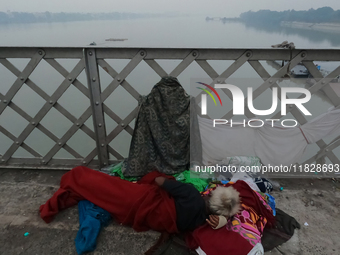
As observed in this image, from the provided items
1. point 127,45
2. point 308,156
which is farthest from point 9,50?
point 308,156

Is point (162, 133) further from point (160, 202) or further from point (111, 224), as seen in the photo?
point (111, 224)

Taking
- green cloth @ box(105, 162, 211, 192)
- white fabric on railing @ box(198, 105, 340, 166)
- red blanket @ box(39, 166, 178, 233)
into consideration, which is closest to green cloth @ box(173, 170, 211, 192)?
green cloth @ box(105, 162, 211, 192)

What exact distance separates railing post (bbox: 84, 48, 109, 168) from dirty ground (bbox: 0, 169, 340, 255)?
47 cm

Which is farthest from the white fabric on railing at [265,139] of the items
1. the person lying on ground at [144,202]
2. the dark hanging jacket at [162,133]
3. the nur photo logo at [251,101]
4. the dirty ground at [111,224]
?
the person lying on ground at [144,202]

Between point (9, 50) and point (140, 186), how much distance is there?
56.5 inches

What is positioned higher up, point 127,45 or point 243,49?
point 243,49

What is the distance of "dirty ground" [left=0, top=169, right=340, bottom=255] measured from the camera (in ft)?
4.76

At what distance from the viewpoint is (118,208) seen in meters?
1.57

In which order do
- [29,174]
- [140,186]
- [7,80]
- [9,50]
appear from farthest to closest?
[7,80] → [29,174] → [9,50] → [140,186]

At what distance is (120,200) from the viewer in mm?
1570

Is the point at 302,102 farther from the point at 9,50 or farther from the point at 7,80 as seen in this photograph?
the point at 7,80

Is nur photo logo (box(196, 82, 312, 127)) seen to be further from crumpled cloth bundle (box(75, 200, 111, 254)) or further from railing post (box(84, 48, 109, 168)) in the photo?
crumpled cloth bundle (box(75, 200, 111, 254))

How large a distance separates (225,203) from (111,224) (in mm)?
800

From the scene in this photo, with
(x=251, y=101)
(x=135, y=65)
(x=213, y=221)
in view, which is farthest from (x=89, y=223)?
(x=251, y=101)
